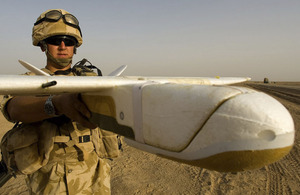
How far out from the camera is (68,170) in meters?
2.03

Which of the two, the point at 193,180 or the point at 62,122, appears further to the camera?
the point at 193,180

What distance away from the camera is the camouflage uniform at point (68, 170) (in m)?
1.96

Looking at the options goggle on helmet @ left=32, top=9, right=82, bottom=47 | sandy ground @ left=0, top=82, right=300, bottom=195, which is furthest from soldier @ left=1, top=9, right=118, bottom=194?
sandy ground @ left=0, top=82, right=300, bottom=195

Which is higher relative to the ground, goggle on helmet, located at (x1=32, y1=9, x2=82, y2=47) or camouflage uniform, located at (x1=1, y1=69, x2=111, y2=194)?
goggle on helmet, located at (x1=32, y1=9, x2=82, y2=47)

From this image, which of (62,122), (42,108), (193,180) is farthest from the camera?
(193,180)

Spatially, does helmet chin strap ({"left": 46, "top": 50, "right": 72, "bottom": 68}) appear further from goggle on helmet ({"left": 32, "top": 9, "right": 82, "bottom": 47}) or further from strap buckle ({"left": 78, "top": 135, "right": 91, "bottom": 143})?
strap buckle ({"left": 78, "top": 135, "right": 91, "bottom": 143})

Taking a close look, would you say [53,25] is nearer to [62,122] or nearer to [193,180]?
[62,122]

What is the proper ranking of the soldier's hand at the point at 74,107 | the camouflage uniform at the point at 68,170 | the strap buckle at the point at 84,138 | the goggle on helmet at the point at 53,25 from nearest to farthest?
the soldier's hand at the point at 74,107, the camouflage uniform at the point at 68,170, the strap buckle at the point at 84,138, the goggle on helmet at the point at 53,25

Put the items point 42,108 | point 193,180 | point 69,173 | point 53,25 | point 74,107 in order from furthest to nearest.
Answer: point 193,180
point 53,25
point 69,173
point 42,108
point 74,107

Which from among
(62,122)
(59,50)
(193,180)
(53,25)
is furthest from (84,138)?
(193,180)

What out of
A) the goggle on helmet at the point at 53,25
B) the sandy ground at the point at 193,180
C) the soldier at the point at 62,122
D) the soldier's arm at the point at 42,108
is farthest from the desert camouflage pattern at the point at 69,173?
the sandy ground at the point at 193,180

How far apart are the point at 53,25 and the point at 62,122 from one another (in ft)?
4.25

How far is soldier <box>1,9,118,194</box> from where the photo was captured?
1549mm

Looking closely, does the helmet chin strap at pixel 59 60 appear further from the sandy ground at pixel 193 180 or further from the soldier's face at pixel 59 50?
the sandy ground at pixel 193 180
